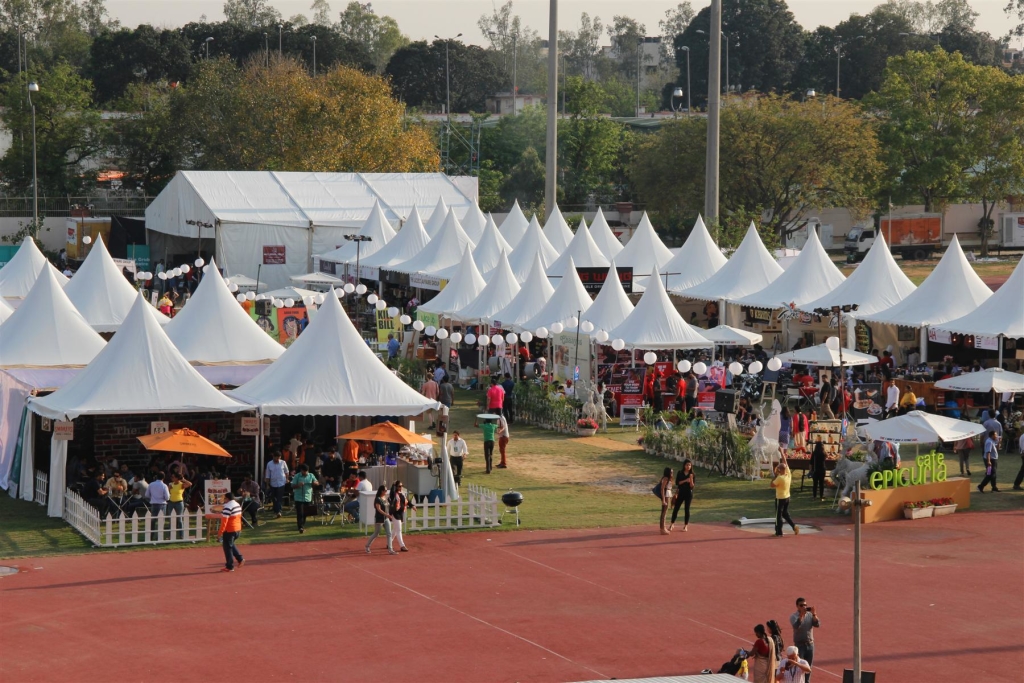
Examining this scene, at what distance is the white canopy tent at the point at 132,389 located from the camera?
75.5 feet

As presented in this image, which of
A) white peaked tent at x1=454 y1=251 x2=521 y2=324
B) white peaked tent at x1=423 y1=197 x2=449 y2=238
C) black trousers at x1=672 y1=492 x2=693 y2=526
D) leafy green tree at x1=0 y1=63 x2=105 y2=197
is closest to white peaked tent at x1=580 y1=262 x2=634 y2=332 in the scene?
white peaked tent at x1=454 y1=251 x2=521 y2=324

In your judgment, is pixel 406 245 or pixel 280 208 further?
pixel 280 208

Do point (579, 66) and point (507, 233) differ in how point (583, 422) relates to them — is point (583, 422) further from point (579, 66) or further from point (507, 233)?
point (579, 66)

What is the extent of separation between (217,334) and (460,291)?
1187 cm

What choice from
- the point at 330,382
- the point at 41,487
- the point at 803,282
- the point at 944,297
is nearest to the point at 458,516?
the point at 330,382

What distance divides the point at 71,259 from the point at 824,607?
179ft

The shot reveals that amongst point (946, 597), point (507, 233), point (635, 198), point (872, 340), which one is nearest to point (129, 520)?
point (946, 597)

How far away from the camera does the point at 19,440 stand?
82.2 feet

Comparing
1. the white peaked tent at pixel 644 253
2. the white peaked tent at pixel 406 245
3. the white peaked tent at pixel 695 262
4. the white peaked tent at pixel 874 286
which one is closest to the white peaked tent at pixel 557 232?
the white peaked tent at pixel 644 253

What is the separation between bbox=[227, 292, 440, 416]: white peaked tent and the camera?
23.7m

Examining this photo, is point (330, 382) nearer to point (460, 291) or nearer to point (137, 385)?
point (137, 385)

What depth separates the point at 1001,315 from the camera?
105 feet

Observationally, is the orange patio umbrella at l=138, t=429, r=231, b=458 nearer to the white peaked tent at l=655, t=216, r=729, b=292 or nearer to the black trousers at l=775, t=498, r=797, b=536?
the black trousers at l=775, t=498, r=797, b=536

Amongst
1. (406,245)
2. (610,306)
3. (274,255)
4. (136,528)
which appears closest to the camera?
(136,528)
